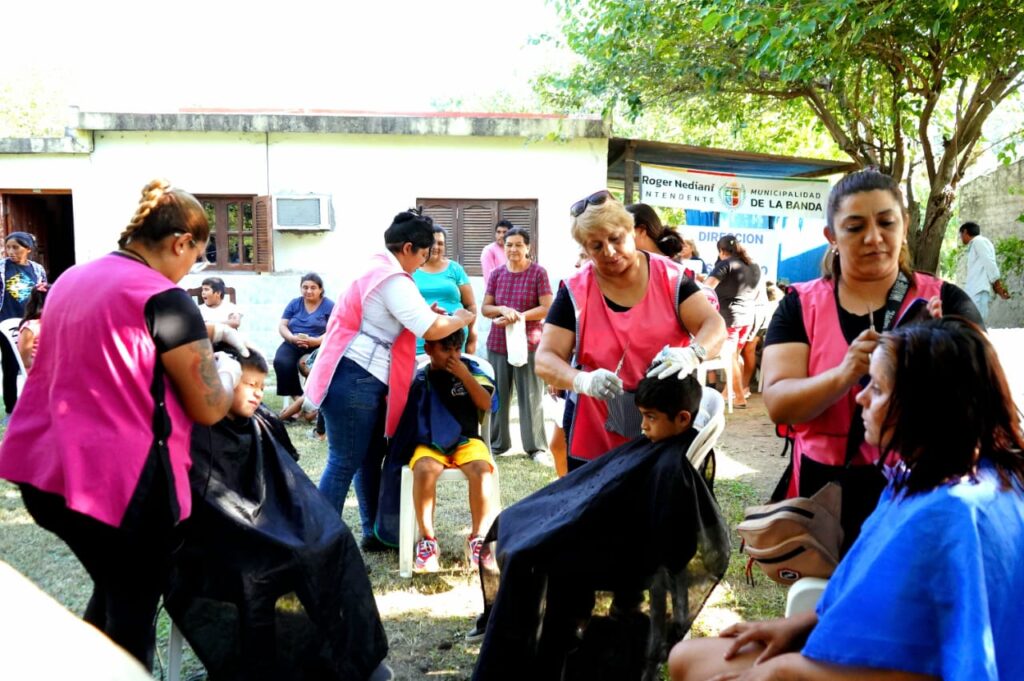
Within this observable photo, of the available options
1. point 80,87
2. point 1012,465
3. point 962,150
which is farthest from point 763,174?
point 80,87

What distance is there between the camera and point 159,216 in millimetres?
2357

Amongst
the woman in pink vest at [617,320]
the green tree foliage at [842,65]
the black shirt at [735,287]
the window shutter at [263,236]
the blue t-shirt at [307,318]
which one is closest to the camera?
the woman in pink vest at [617,320]

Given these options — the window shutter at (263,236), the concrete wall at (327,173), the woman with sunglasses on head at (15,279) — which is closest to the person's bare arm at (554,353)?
the woman with sunglasses on head at (15,279)

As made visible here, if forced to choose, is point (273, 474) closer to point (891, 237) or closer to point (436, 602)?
point (436, 602)

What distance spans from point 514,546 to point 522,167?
8494 mm

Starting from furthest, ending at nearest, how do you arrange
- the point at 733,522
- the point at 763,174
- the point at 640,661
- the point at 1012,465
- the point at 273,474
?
the point at 763,174, the point at 733,522, the point at 273,474, the point at 640,661, the point at 1012,465

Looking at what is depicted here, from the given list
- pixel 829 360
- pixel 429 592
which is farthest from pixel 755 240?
pixel 829 360

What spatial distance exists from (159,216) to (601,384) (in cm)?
139

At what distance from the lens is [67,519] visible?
7.47 feet

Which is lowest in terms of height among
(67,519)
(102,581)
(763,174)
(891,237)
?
(102,581)

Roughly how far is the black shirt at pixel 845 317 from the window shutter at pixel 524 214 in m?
8.45

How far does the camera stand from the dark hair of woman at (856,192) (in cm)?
212

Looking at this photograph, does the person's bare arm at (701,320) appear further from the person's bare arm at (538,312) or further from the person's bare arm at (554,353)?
the person's bare arm at (538,312)

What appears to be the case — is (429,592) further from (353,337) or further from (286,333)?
(286,333)
